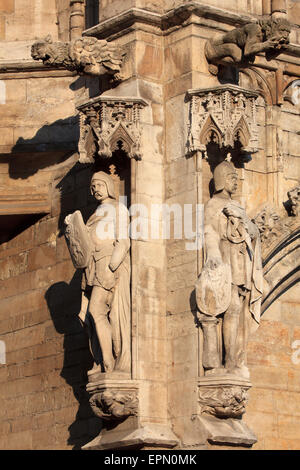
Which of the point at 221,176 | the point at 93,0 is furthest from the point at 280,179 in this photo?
the point at 93,0

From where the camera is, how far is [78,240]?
46.4ft

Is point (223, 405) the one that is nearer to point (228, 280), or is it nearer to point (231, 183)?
point (228, 280)

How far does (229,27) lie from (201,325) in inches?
105

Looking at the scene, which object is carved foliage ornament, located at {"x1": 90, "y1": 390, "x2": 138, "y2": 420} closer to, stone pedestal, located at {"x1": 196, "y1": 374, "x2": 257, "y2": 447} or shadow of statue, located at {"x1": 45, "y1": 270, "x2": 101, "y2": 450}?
stone pedestal, located at {"x1": 196, "y1": 374, "x2": 257, "y2": 447}

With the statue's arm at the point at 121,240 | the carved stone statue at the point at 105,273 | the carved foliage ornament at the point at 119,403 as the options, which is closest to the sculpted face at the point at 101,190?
the carved stone statue at the point at 105,273

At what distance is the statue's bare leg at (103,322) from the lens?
45.6 feet

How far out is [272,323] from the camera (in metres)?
15.3

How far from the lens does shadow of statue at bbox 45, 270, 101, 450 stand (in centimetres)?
1493

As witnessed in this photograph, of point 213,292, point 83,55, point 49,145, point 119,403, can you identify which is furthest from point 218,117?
point 119,403

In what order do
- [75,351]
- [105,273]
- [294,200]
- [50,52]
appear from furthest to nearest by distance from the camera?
[75,351], [294,200], [50,52], [105,273]

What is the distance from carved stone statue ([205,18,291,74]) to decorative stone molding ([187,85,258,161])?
345 mm

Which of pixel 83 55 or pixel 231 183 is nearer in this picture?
pixel 231 183

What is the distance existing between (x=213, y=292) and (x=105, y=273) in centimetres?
95

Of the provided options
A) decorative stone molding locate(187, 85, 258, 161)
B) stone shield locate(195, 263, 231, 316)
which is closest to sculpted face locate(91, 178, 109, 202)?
decorative stone molding locate(187, 85, 258, 161)
